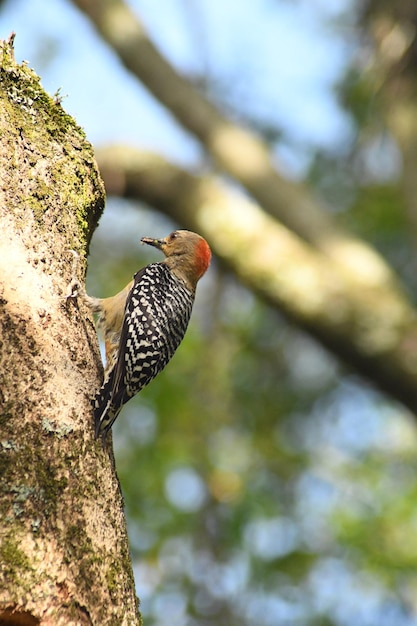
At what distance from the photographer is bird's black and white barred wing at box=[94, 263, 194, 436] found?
3.41 meters

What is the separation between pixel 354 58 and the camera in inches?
382

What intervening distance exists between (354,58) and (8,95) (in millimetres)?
7065

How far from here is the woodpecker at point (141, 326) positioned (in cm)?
341

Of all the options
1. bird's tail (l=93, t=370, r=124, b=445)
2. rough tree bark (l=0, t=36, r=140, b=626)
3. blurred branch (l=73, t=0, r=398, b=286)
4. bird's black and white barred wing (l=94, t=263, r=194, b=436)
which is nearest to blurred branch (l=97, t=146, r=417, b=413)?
blurred branch (l=73, t=0, r=398, b=286)

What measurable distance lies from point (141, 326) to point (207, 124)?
5.02m

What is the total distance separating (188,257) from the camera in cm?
525

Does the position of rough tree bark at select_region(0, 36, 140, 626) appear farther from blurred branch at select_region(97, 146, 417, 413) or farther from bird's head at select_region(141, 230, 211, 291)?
blurred branch at select_region(97, 146, 417, 413)

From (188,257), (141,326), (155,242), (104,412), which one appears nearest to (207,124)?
(155,242)

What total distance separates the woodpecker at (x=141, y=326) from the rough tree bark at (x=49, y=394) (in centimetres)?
11

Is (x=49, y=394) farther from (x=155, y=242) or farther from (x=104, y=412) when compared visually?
(x=155, y=242)

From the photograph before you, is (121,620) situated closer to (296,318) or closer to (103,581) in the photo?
(103,581)

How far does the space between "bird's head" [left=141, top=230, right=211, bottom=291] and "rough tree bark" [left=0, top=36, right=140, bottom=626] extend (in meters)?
1.47

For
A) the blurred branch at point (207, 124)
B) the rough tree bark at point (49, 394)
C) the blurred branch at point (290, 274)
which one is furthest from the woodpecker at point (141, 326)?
the blurred branch at point (207, 124)

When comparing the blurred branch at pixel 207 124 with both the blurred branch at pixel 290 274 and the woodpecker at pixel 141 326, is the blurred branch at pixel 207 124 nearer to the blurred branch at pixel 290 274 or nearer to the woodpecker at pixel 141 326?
the blurred branch at pixel 290 274
